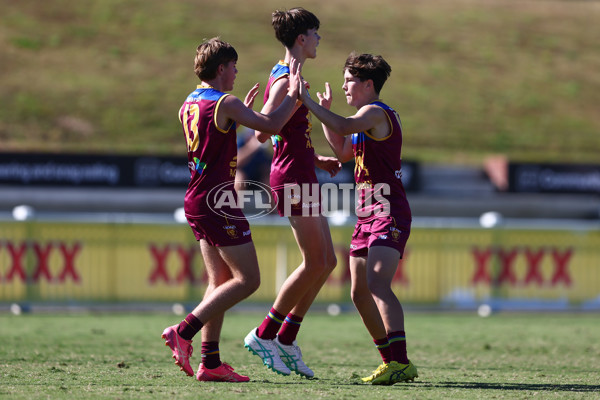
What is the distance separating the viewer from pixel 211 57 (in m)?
5.73

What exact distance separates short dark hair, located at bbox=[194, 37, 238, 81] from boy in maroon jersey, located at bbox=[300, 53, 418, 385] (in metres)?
0.51

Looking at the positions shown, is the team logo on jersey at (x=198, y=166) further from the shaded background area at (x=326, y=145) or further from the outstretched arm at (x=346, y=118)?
the shaded background area at (x=326, y=145)

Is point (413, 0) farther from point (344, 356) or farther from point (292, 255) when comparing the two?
point (344, 356)

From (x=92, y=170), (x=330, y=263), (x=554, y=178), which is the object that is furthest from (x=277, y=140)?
(x=554, y=178)

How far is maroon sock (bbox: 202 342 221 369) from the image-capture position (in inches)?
224

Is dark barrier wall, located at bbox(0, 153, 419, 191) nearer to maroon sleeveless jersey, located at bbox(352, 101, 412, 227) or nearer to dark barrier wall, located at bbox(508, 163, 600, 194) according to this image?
dark barrier wall, located at bbox(508, 163, 600, 194)

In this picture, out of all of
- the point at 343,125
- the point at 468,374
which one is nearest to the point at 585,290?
the point at 468,374

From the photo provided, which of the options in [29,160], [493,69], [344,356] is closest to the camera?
[344,356]

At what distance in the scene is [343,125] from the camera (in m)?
5.74

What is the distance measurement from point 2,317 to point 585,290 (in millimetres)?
7825

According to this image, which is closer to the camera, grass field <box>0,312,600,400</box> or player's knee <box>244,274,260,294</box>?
grass field <box>0,312,600,400</box>

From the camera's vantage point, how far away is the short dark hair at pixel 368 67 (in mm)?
5980

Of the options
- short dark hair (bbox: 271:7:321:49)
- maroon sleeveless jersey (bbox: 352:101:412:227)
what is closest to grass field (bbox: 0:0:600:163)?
short dark hair (bbox: 271:7:321:49)

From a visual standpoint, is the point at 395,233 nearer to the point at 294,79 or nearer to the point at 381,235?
the point at 381,235
